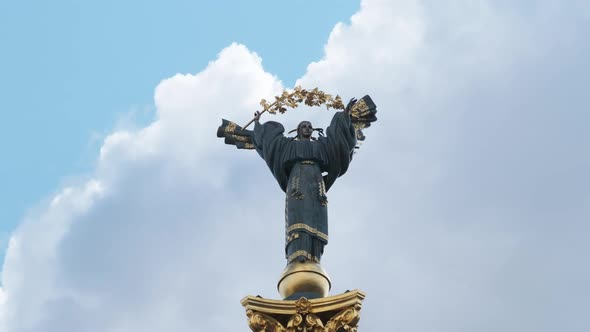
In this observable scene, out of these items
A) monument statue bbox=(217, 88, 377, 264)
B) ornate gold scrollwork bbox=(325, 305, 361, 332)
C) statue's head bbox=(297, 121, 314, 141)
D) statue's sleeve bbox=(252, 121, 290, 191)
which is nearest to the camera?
ornate gold scrollwork bbox=(325, 305, 361, 332)

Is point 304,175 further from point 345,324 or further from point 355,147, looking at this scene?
point 345,324

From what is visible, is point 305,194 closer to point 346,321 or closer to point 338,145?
point 338,145

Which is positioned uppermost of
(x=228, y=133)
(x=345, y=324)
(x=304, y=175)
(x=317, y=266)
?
(x=228, y=133)

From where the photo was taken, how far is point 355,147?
19.8 meters

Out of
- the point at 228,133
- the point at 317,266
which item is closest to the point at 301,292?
the point at 317,266

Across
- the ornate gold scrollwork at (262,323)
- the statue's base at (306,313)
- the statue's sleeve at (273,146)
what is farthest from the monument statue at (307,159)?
the ornate gold scrollwork at (262,323)

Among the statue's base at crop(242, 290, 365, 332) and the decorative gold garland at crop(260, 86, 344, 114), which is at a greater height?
the decorative gold garland at crop(260, 86, 344, 114)

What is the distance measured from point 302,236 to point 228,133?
3067mm

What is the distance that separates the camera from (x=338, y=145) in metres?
19.4

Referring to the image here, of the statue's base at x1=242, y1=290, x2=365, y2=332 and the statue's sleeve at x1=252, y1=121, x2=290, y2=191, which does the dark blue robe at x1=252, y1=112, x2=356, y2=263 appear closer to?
the statue's sleeve at x1=252, y1=121, x2=290, y2=191

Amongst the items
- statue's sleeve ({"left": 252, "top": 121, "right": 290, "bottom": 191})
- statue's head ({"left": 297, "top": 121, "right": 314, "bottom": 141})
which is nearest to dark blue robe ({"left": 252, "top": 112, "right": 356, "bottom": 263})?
statue's sleeve ({"left": 252, "top": 121, "right": 290, "bottom": 191})

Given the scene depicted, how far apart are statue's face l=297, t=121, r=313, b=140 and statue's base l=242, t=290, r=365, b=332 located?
12.6 ft

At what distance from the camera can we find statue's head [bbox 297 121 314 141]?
19.6m

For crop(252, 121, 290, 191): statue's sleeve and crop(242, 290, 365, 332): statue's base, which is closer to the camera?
crop(242, 290, 365, 332): statue's base
